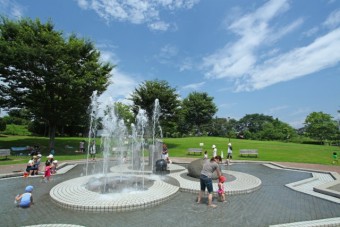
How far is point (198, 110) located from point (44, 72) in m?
48.8

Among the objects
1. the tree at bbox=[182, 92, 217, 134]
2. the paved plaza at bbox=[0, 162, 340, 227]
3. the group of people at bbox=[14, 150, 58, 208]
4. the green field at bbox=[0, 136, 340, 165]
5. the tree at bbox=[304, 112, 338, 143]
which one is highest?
the tree at bbox=[182, 92, 217, 134]

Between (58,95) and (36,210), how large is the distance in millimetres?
21331

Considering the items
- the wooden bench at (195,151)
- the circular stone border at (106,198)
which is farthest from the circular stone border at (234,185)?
the wooden bench at (195,151)

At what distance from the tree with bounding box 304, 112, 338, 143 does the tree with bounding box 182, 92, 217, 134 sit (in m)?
24.4

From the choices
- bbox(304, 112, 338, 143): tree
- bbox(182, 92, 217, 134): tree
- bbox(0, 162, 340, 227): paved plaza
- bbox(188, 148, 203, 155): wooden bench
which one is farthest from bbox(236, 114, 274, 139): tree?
bbox(0, 162, 340, 227): paved plaza

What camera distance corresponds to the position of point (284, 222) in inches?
298

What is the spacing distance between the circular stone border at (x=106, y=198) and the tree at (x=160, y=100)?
979 inches

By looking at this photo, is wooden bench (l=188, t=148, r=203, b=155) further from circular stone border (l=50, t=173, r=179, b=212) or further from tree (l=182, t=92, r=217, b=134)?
tree (l=182, t=92, r=217, b=134)

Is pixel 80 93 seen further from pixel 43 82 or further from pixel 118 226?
pixel 118 226

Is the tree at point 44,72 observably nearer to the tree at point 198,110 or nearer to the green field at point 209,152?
the green field at point 209,152

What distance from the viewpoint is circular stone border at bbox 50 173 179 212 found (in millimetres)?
8500

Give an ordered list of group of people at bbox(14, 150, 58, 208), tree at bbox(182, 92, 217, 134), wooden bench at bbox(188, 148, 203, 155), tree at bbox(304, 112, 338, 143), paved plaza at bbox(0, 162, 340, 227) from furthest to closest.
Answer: tree at bbox(182, 92, 217, 134)
tree at bbox(304, 112, 338, 143)
wooden bench at bbox(188, 148, 203, 155)
group of people at bbox(14, 150, 58, 208)
paved plaza at bbox(0, 162, 340, 227)

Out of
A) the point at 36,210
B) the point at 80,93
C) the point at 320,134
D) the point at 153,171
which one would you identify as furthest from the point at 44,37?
the point at 320,134

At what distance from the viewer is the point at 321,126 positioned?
56094mm
